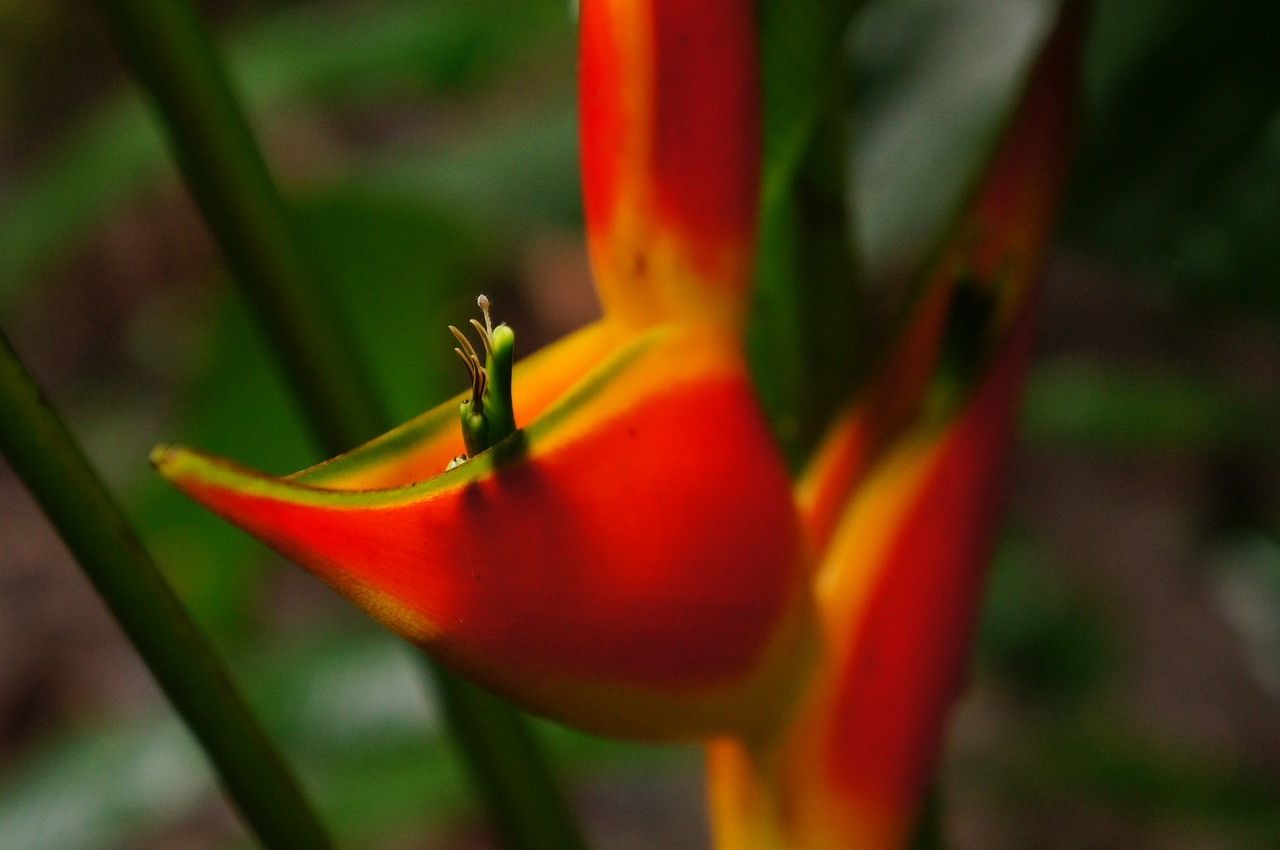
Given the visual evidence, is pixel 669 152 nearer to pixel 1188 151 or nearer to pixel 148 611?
pixel 148 611

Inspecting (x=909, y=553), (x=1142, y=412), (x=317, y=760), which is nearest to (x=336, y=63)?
(x=317, y=760)

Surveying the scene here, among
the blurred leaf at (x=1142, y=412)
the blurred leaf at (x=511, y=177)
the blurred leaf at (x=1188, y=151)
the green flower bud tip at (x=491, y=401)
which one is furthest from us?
the blurred leaf at (x=1142, y=412)

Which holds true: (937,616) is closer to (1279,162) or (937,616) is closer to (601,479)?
(601,479)

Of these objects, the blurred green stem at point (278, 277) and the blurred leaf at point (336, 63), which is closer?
the blurred green stem at point (278, 277)

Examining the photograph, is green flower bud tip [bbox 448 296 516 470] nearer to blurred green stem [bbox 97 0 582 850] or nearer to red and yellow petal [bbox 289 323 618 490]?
red and yellow petal [bbox 289 323 618 490]

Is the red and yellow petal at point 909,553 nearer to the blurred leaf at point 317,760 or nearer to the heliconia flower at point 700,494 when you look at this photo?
the heliconia flower at point 700,494

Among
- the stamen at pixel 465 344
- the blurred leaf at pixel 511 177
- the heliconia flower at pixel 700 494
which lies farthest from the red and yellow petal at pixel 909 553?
the blurred leaf at pixel 511 177
